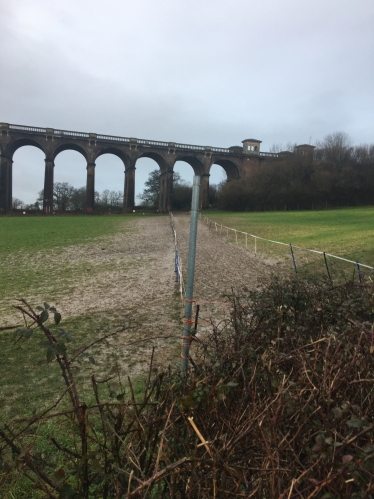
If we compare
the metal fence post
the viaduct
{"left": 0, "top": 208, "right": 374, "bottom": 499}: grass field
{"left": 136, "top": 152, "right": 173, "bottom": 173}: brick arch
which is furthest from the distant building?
the metal fence post

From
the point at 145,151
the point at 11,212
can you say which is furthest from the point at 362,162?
the point at 11,212

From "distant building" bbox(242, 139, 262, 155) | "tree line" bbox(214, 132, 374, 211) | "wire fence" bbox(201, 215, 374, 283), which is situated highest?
"distant building" bbox(242, 139, 262, 155)

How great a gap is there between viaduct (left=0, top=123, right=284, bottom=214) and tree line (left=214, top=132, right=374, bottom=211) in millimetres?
6298

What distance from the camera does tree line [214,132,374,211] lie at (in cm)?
5388

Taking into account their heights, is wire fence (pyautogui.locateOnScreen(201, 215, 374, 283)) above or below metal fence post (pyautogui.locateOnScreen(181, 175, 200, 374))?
below

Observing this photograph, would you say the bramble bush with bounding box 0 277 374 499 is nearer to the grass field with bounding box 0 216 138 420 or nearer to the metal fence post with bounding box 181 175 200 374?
the metal fence post with bounding box 181 175 200 374

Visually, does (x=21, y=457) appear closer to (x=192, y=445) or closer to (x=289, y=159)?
(x=192, y=445)

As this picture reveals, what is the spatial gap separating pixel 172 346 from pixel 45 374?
6.07 feet

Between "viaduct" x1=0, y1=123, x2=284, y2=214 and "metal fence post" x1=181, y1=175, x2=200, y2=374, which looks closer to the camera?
"metal fence post" x1=181, y1=175, x2=200, y2=374

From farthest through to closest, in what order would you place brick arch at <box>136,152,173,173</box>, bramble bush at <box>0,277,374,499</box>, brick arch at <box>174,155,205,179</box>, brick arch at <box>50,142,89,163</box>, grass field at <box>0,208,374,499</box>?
brick arch at <box>174,155,205,179</box> < brick arch at <box>136,152,173,173</box> < brick arch at <box>50,142,89,163</box> < grass field at <box>0,208,374,499</box> < bramble bush at <box>0,277,374,499</box>

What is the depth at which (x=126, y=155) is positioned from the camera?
59.9 meters

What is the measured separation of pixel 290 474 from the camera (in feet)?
4.85

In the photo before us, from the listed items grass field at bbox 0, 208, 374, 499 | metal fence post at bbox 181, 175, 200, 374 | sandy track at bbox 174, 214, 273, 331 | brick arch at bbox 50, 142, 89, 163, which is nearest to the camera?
metal fence post at bbox 181, 175, 200, 374

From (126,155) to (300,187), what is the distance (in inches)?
989
